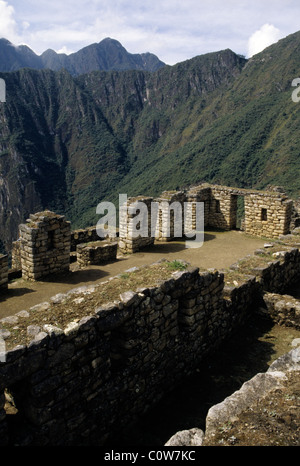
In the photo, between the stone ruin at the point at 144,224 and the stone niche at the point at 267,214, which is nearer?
the stone ruin at the point at 144,224

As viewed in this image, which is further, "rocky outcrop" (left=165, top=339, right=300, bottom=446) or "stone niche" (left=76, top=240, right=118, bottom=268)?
"stone niche" (left=76, top=240, right=118, bottom=268)

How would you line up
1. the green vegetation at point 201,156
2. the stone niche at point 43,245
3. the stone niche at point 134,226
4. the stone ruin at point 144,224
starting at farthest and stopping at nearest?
the green vegetation at point 201,156, the stone niche at point 134,226, the stone ruin at point 144,224, the stone niche at point 43,245

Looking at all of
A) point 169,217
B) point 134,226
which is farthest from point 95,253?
point 169,217

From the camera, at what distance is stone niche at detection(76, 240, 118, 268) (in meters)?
12.8

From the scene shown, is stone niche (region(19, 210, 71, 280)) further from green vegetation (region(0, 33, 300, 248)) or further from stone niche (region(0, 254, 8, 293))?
green vegetation (region(0, 33, 300, 248))

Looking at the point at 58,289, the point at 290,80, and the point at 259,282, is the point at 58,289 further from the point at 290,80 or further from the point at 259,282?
the point at 290,80

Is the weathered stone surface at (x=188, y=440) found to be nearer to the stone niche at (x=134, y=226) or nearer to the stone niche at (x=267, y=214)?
A: the stone niche at (x=134, y=226)

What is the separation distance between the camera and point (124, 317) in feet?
19.3

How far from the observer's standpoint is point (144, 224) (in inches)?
578

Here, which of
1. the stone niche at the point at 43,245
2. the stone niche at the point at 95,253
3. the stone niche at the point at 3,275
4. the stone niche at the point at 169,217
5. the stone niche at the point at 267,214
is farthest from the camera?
the stone niche at the point at 267,214

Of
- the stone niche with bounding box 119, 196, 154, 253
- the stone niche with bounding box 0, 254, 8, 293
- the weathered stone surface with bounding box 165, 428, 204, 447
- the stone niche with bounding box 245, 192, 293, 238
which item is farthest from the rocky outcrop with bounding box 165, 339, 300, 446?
the stone niche with bounding box 245, 192, 293, 238

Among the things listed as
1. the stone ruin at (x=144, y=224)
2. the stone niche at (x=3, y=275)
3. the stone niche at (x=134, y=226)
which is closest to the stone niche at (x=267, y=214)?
the stone ruin at (x=144, y=224)

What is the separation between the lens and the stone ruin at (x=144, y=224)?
11125mm

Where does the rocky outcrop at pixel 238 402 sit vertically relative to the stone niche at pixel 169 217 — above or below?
→ below
